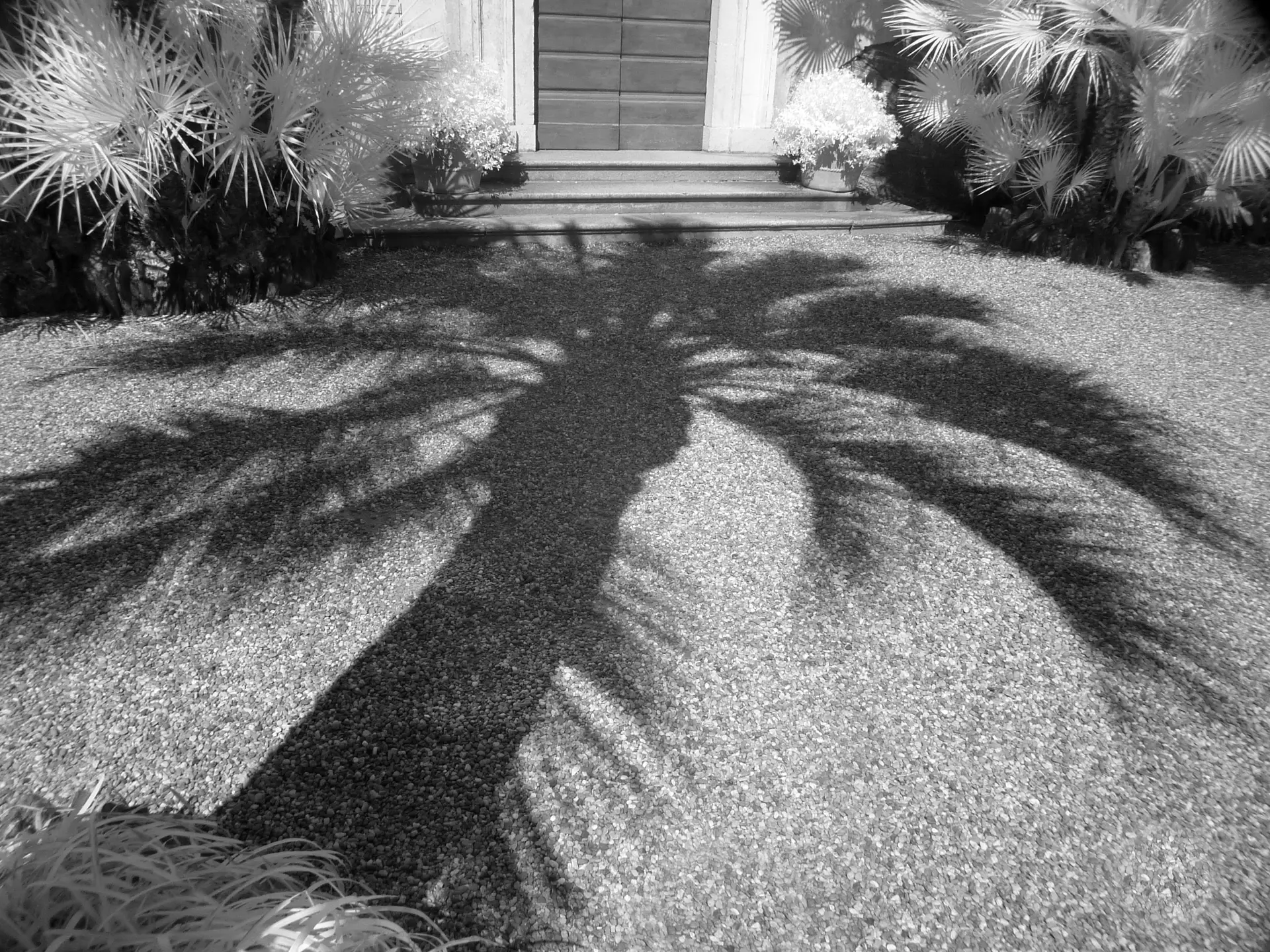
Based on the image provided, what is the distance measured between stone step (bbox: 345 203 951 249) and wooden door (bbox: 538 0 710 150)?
7.62 ft

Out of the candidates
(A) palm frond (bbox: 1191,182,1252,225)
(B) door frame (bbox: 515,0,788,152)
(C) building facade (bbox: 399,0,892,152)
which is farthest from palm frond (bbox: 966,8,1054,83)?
(B) door frame (bbox: 515,0,788,152)

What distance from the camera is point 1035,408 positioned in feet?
16.7

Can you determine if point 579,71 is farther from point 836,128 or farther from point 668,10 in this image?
point 836,128

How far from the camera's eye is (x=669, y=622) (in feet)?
10.5

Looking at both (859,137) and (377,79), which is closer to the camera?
(377,79)

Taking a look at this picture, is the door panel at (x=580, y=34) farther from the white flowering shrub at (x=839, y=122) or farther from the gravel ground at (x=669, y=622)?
the gravel ground at (x=669, y=622)

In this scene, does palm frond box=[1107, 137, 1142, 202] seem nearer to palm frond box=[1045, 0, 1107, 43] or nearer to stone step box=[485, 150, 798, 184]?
palm frond box=[1045, 0, 1107, 43]

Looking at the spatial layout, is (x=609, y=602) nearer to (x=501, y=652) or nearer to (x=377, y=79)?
(x=501, y=652)

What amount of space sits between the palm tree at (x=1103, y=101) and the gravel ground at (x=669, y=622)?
2201mm

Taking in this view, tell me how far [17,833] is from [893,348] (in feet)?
17.4

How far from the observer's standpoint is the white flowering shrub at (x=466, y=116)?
7680mm

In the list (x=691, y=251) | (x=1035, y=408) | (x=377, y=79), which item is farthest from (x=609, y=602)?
(x=691, y=251)

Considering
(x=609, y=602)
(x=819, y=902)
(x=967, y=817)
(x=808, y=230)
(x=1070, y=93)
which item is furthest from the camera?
(x=808, y=230)

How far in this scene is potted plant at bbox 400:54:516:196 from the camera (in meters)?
7.86
